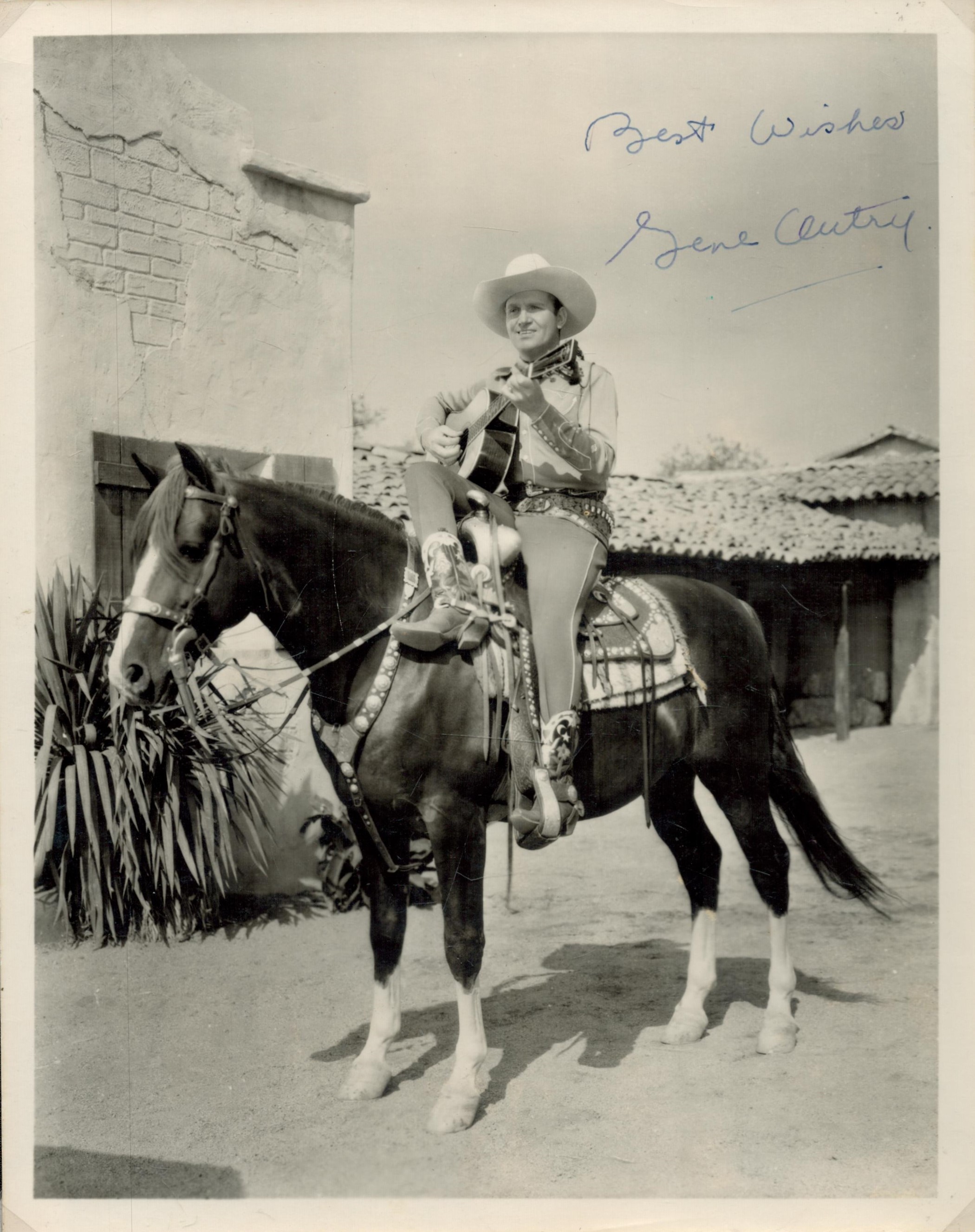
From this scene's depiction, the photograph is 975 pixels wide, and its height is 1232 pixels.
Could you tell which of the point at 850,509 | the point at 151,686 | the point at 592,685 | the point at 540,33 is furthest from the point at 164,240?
the point at 850,509

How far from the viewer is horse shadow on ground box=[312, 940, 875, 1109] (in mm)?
3268

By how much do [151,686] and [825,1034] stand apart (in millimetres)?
2837

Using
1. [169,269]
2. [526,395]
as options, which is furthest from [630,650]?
[169,269]

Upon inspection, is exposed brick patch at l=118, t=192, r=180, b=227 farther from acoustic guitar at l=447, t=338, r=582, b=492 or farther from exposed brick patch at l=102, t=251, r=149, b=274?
acoustic guitar at l=447, t=338, r=582, b=492

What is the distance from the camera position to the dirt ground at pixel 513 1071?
9.36 ft

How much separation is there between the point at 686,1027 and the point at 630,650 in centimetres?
152

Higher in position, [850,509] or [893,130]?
[893,130]

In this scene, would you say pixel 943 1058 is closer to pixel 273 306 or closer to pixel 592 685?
pixel 592 685

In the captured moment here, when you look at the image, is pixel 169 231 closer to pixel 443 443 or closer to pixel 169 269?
pixel 169 269

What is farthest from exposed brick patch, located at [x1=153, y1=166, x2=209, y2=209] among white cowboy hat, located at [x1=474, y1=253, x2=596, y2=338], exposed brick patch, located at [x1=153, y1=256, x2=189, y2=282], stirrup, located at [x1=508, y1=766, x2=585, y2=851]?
stirrup, located at [x1=508, y1=766, x2=585, y2=851]

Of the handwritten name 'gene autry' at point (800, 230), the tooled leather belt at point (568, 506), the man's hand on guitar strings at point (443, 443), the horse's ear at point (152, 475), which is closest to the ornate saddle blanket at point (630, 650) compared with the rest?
the tooled leather belt at point (568, 506)

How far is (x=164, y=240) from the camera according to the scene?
3.71 metres

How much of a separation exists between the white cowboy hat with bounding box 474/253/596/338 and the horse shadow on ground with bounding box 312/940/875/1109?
2639 mm
